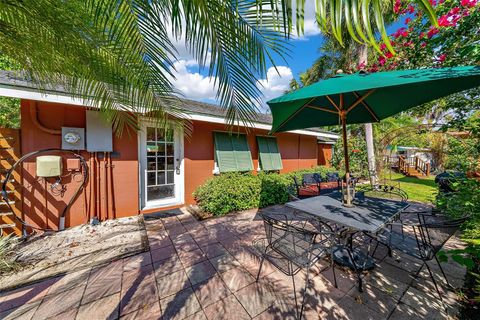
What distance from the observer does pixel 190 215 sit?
4.96 meters

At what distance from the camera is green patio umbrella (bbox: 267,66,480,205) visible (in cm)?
194

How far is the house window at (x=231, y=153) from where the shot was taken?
6.05m

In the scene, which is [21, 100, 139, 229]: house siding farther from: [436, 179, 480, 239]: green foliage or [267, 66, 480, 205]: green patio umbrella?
[436, 179, 480, 239]: green foliage

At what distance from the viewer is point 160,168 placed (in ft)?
17.7

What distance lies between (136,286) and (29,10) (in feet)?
10.1

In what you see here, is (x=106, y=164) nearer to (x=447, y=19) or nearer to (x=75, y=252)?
(x=75, y=252)

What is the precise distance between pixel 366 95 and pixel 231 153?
4350mm

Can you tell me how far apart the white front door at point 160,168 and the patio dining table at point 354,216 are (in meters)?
3.77

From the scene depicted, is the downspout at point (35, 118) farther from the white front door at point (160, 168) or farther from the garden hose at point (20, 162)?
the white front door at point (160, 168)

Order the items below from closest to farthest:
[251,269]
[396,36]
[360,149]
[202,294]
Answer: [202,294]
[251,269]
[396,36]
[360,149]

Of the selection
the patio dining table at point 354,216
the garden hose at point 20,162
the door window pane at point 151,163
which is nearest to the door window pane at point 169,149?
the door window pane at point 151,163

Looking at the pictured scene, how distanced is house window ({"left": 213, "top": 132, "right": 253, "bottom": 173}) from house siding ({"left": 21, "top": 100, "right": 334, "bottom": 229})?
24cm

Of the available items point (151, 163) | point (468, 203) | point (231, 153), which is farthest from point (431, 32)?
point (151, 163)

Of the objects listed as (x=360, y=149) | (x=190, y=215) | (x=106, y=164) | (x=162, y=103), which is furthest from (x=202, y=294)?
(x=360, y=149)
